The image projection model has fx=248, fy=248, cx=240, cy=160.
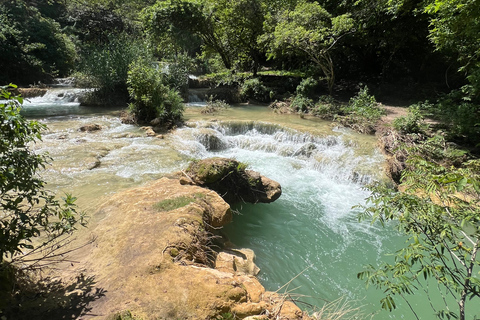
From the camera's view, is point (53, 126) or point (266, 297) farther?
point (53, 126)

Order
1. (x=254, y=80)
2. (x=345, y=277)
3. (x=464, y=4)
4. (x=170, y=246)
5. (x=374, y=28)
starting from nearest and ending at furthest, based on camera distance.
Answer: (x=170, y=246)
(x=345, y=277)
(x=464, y=4)
(x=374, y=28)
(x=254, y=80)

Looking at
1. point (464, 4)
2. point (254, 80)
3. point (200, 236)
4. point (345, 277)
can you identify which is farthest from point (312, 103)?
point (200, 236)

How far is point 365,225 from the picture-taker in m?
5.64

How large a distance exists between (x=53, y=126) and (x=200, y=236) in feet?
32.2

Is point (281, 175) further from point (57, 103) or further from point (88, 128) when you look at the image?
point (57, 103)

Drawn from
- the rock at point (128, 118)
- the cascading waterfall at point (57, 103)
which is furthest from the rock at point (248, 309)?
the cascading waterfall at point (57, 103)

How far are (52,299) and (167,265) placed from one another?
101 cm

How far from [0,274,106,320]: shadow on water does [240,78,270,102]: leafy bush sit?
50.9ft

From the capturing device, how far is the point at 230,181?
5.27 metres

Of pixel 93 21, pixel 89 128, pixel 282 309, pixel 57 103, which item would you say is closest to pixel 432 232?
pixel 282 309

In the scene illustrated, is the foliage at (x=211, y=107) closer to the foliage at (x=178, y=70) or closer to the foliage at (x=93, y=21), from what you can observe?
the foliage at (x=178, y=70)

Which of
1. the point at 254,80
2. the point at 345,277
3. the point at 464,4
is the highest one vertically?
the point at 464,4

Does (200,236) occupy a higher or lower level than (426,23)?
lower

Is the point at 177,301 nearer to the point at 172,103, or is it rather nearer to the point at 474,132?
the point at 172,103
